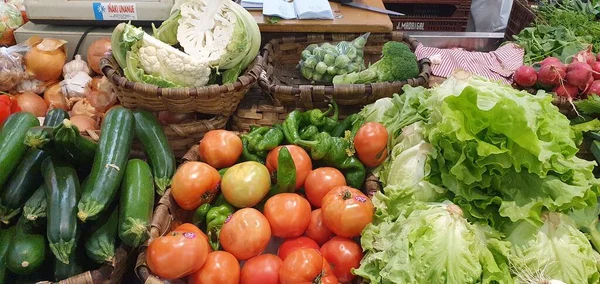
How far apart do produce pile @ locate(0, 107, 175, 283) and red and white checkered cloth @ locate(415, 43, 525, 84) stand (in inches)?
57.2

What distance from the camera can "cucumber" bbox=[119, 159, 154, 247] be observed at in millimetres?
1344

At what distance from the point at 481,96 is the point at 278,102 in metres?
0.87

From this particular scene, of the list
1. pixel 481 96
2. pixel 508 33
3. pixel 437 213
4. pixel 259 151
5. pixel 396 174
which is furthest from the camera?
pixel 508 33

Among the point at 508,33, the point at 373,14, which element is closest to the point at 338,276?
the point at 373,14

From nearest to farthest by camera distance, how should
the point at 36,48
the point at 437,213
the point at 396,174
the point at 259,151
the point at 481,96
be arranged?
the point at 437,213, the point at 481,96, the point at 396,174, the point at 259,151, the point at 36,48

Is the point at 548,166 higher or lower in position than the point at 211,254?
higher

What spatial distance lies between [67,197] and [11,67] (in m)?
1.18

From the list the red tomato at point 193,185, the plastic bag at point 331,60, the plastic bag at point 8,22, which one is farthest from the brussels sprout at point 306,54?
the plastic bag at point 8,22

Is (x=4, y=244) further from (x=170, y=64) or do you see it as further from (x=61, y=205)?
(x=170, y=64)

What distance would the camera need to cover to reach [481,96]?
1398mm

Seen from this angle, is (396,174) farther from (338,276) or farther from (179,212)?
(179,212)

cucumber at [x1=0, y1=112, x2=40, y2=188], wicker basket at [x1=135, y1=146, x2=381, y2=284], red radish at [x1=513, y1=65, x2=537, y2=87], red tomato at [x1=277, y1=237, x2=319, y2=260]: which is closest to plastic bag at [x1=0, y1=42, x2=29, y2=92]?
cucumber at [x1=0, y1=112, x2=40, y2=188]

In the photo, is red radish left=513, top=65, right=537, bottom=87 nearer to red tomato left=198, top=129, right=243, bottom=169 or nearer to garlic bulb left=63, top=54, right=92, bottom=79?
red tomato left=198, top=129, right=243, bottom=169

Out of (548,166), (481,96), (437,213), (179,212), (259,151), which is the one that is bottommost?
(179,212)
